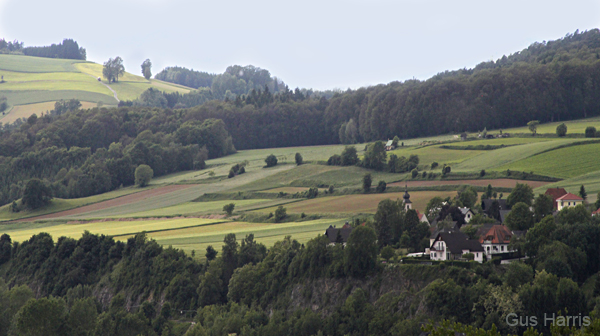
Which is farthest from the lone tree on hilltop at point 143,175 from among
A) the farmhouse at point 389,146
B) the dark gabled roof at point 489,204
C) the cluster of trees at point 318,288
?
the dark gabled roof at point 489,204

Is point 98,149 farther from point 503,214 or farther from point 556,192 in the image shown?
point 503,214

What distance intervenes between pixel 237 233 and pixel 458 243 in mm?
33437

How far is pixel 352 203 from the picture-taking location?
104 meters

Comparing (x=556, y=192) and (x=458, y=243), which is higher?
(x=556, y=192)

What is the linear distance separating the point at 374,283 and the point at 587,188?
3587 cm

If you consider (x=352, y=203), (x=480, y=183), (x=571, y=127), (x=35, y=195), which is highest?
(x=571, y=127)

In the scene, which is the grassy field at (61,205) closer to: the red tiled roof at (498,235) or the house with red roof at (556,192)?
the house with red roof at (556,192)

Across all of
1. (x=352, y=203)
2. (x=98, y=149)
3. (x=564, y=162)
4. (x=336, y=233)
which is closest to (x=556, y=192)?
(x=564, y=162)

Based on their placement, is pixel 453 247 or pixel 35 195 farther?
pixel 35 195

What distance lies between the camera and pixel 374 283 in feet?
217

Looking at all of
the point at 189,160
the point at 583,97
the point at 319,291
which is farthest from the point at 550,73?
the point at 319,291

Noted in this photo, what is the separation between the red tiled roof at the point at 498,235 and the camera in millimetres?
66750

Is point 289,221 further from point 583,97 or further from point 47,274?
point 583,97

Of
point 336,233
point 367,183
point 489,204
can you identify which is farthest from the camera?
point 367,183
